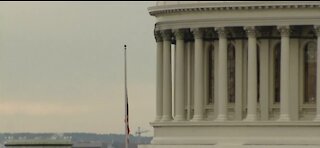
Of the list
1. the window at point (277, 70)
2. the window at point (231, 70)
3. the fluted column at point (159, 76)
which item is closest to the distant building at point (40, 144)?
the fluted column at point (159, 76)

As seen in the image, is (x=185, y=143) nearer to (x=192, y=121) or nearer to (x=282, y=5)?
(x=192, y=121)

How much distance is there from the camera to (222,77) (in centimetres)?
14525

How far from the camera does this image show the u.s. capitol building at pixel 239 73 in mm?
143250

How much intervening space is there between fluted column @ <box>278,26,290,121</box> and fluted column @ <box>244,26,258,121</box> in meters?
1.56

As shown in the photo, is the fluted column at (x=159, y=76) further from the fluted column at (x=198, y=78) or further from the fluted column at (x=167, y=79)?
the fluted column at (x=198, y=78)

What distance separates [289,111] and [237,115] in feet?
10.5

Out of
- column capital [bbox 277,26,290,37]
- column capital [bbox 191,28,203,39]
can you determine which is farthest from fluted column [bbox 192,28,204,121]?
column capital [bbox 277,26,290,37]

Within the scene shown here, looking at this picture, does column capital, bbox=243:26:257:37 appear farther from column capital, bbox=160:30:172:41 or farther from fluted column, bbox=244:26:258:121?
column capital, bbox=160:30:172:41

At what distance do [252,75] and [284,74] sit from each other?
1899 mm

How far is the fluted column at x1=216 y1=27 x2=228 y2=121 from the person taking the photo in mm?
144750

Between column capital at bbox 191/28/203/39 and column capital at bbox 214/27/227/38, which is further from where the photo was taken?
column capital at bbox 191/28/203/39

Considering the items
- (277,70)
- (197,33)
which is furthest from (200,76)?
(277,70)

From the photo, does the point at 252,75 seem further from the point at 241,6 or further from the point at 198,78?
the point at 241,6

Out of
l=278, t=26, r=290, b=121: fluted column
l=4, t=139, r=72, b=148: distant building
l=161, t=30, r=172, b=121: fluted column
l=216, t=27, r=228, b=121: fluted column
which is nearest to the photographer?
l=278, t=26, r=290, b=121: fluted column
